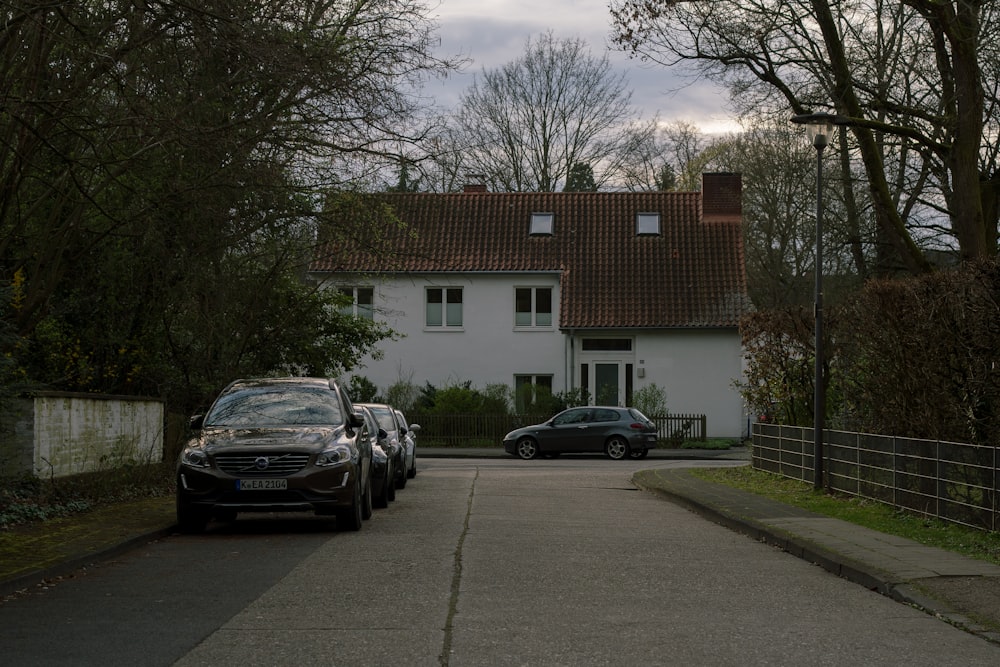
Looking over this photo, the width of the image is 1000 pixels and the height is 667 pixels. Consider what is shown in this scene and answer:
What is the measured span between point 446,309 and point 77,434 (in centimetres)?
2848

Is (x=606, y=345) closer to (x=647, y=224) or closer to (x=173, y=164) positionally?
(x=647, y=224)

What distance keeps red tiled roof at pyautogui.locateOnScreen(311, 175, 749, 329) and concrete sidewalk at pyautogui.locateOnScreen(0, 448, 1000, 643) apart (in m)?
24.8

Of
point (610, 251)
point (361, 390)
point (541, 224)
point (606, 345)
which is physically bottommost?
point (361, 390)

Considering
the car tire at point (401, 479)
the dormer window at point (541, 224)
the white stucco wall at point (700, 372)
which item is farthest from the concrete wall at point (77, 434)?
the dormer window at point (541, 224)

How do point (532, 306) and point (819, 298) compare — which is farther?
point (532, 306)

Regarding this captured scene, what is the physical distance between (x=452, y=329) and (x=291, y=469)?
1216 inches

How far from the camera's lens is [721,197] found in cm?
4678

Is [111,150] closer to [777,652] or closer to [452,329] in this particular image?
[777,652]

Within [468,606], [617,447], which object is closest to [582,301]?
[617,447]

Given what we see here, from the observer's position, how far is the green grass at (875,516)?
1278 centimetres

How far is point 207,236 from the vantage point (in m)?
20.0

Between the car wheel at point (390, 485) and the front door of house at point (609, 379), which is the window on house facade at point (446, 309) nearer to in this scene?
the front door of house at point (609, 379)

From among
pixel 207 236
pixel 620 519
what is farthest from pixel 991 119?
pixel 207 236

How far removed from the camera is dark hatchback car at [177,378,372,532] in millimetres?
14430
